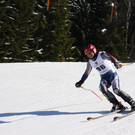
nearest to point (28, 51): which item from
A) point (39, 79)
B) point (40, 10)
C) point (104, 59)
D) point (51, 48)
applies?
point (51, 48)

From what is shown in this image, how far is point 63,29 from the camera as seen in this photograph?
23.2 m

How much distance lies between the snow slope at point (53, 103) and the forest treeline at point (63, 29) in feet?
35.9

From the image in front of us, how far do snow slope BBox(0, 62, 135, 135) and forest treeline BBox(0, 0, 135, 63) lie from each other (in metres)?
10.9

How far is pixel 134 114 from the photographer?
422cm

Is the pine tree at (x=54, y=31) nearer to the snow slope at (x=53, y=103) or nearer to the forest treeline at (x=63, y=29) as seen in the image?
the forest treeline at (x=63, y=29)

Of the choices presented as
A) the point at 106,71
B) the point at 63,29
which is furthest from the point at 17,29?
the point at 106,71

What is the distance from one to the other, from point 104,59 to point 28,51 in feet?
59.0

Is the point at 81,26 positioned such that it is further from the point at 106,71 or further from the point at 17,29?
the point at 106,71

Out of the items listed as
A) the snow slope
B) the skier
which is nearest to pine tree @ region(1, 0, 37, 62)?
the snow slope

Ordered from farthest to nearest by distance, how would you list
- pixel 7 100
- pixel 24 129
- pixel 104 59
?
pixel 7 100 < pixel 104 59 < pixel 24 129

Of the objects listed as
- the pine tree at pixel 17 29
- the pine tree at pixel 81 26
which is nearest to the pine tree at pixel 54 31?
the pine tree at pixel 17 29

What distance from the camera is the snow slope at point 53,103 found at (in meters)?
3.89

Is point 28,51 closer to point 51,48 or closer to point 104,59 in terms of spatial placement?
point 51,48

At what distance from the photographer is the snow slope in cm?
389
